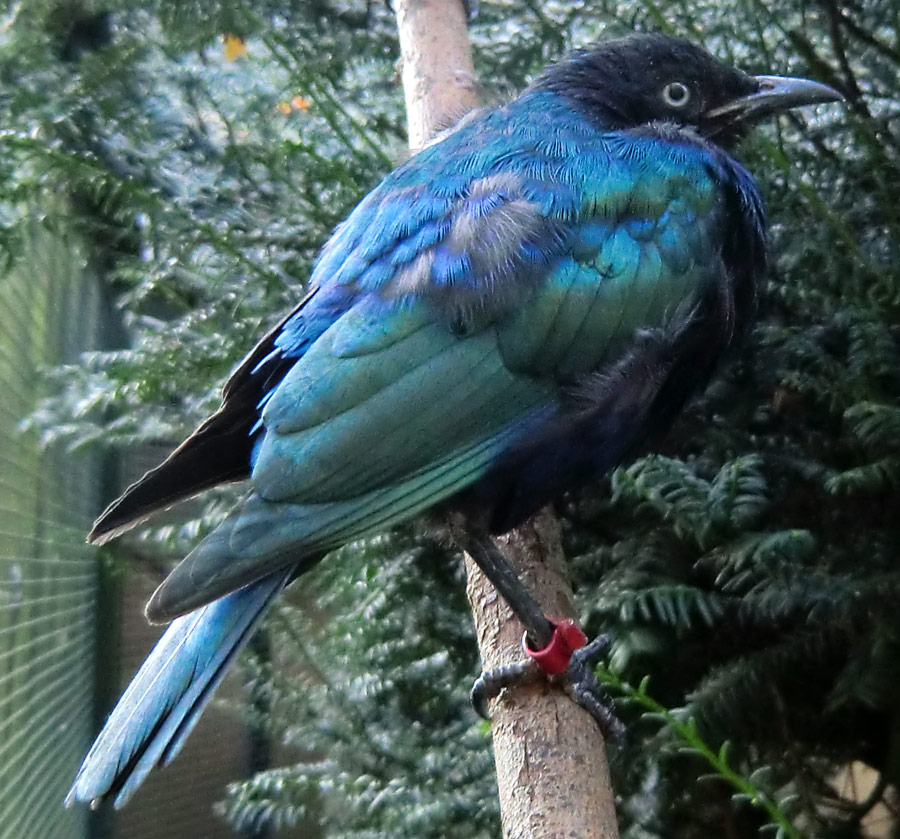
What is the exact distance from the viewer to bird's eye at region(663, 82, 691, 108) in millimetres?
1419

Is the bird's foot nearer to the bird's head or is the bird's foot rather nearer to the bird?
the bird

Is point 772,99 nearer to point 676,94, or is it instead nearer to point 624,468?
point 676,94

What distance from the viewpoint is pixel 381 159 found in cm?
159

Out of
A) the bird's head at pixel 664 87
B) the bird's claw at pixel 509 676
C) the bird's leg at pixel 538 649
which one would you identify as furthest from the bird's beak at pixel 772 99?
the bird's claw at pixel 509 676

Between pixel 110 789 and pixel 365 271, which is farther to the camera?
pixel 365 271

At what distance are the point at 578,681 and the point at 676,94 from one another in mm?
905

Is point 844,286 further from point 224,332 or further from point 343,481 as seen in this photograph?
point 224,332

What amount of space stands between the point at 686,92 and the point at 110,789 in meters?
1.24

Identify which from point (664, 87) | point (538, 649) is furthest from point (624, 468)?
point (664, 87)

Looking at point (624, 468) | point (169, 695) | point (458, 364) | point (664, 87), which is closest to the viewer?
point (169, 695)

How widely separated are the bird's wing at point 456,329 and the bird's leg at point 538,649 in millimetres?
120

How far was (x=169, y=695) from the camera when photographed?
1.01 m

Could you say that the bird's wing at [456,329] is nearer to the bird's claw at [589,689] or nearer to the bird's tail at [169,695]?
the bird's tail at [169,695]

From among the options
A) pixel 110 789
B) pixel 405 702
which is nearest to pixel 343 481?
pixel 110 789
